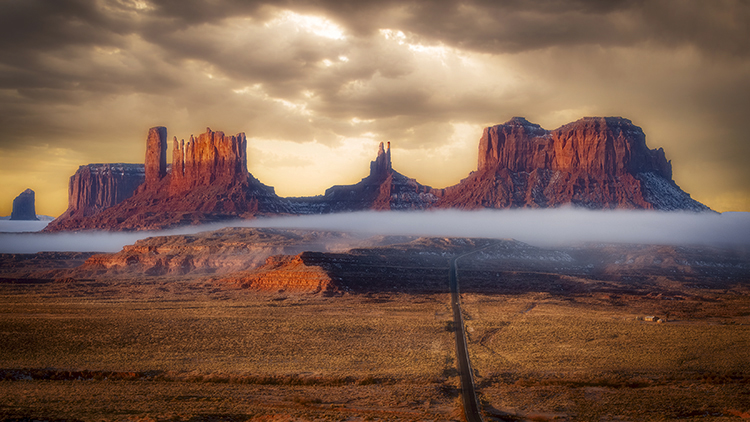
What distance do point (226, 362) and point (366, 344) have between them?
13.3m

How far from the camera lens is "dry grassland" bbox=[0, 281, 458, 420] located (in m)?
32.7

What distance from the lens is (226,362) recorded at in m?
43.1

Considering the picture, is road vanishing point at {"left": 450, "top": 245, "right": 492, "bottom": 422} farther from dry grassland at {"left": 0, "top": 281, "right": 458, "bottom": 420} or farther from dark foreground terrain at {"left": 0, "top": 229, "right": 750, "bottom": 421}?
dry grassland at {"left": 0, "top": 281, "right": 458, "bottom": 420}

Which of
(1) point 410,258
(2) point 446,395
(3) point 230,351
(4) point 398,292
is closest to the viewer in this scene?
(2) point 446,395

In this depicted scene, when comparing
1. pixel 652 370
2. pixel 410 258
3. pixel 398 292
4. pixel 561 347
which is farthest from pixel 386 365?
pixel 410 258

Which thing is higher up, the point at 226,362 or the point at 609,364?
the point at 226,362

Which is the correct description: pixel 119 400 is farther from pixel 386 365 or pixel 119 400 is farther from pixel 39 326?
pixel 39 326

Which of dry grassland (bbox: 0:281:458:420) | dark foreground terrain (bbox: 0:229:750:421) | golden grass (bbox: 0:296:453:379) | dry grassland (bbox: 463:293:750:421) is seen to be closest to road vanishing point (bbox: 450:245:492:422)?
dark foreground terrain (bbox: 0:229:750:421)

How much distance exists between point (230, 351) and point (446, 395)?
20.7 meters

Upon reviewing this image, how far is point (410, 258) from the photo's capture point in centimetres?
11688

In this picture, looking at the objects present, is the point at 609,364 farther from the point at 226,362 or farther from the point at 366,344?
the point at 226,362

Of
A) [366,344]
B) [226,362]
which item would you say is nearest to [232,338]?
[226,362]

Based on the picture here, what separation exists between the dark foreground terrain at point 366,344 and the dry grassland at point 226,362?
188mm

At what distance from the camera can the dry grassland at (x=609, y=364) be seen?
33.2 metres
